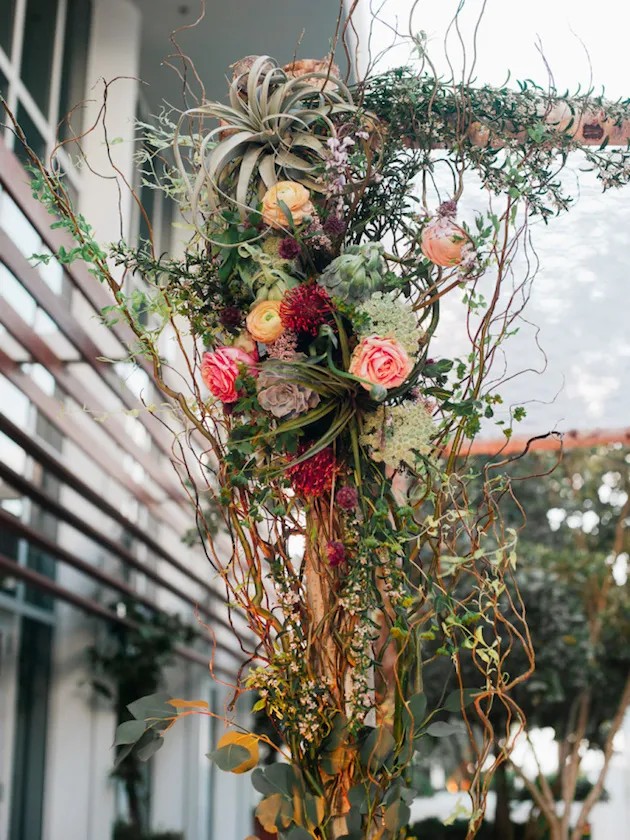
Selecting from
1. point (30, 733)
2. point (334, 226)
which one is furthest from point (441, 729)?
point (30, 733)

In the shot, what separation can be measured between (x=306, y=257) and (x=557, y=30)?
142 cm

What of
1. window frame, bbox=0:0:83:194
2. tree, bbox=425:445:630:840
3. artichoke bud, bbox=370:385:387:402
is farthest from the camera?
tree, bbox=425:445:630:840

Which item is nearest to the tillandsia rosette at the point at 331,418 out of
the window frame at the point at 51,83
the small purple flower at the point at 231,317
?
the small purple flower at the point at 231,317

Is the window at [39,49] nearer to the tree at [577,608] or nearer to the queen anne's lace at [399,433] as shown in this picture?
the queen anne's lace at [399,433]

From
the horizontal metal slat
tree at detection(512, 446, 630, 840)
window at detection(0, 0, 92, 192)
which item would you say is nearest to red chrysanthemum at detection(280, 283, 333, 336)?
window at detection(0, 0, 92, 192)

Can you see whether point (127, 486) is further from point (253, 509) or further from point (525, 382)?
point (253, 509)

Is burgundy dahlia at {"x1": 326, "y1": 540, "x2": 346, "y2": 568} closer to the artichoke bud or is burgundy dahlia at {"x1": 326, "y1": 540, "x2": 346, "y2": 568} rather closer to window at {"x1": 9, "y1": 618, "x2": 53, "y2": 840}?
the artichoke bud

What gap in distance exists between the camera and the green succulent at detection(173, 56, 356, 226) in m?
1.44

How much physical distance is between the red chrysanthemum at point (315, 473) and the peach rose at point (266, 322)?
176 mm

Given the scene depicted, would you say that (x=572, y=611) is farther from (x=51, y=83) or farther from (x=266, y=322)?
(x=266, y=322)

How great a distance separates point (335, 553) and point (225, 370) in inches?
11.5

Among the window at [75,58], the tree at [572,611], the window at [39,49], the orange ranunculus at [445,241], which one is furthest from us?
the tree at [572,611]

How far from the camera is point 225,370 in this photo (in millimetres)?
1357

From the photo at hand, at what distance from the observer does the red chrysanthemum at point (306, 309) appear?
135 centimetres
